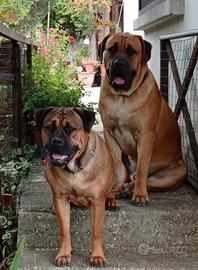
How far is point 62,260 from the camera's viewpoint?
3.35 m

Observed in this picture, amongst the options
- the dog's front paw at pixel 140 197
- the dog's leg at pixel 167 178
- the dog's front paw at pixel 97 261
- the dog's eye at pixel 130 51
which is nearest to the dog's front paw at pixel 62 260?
the dog's front paw at pixel 97 261

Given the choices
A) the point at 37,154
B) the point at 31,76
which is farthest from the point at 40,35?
the point at 37,154

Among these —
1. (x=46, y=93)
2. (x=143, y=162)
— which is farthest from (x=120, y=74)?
(x=46, y=93)

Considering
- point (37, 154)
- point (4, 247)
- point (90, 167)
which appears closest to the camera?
point (90, 167)

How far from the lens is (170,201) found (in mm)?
4004

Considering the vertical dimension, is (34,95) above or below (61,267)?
above

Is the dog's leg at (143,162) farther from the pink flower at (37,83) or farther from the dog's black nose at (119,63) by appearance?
the pink flower at (37,83)

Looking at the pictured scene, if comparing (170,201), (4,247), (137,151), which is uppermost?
(137,151)

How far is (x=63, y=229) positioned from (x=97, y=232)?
209mm

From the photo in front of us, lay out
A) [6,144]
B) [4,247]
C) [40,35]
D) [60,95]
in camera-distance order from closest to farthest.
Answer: [4,247], [6,144], [60,95], [40,35]

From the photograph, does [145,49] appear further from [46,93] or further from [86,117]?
[46,93]

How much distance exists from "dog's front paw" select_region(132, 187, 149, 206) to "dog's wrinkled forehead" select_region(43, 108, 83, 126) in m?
0.98

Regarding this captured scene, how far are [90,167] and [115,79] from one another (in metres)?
0.85

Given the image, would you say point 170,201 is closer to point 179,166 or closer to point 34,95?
point 179,166
